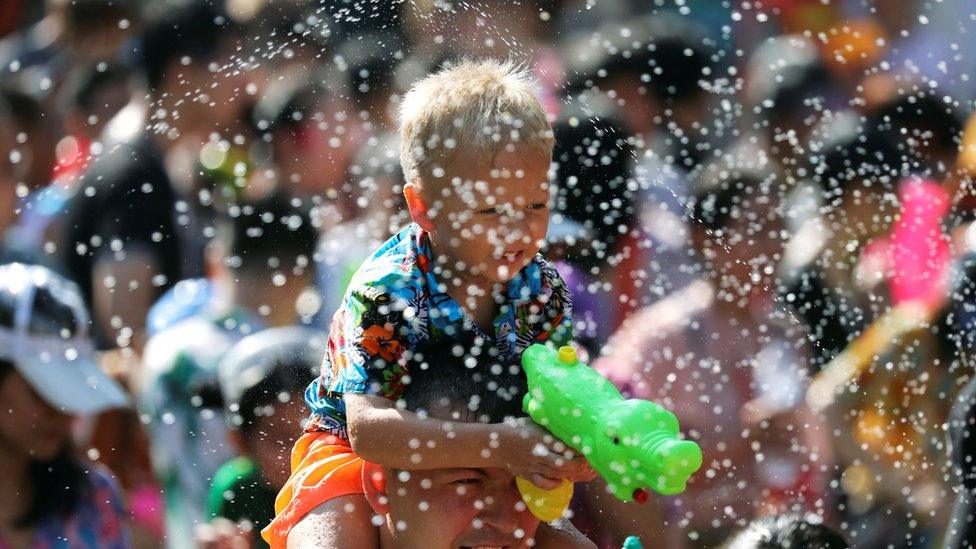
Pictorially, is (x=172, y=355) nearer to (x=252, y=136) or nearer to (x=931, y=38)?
(x=252, y=136)

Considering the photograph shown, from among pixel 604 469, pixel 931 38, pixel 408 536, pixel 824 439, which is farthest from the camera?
pixel 931 38

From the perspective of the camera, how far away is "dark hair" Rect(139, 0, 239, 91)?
437 cm

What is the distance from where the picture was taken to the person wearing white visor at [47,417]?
3.64 meters

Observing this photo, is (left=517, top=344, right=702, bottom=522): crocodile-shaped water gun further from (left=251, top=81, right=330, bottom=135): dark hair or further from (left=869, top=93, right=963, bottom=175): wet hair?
(left=869, top=93, right=963, bottom=175): wet hair

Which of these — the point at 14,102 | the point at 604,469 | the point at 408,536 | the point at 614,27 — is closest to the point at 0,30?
the point at 14,102

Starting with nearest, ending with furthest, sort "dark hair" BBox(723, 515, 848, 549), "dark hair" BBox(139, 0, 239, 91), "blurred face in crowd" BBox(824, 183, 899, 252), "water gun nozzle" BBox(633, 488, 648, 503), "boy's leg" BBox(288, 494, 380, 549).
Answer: "water gun nozzle" BBox(633, 488, 648, 503) < "boy's leg" BBox(288, 494, 380, 549) < "dark hair" BBox(723, 515, 848, 549) < "dark hair" BBox(139, 0, 239, 91) < "blurred face in crowd" BBox(824, 183, 899, 252)

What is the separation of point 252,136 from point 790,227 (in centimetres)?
185

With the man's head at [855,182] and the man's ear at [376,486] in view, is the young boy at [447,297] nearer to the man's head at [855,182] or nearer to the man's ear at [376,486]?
the man's ear at [376,486]

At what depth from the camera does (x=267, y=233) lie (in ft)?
13.5

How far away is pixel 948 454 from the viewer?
4312 millimetres

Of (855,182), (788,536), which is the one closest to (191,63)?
(855,182)

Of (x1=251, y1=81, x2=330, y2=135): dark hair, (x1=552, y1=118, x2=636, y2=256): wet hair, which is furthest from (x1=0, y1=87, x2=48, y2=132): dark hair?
(x1=552, y1=118, x2=636, y2=256): wet hair

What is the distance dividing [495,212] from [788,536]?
4.80 feet

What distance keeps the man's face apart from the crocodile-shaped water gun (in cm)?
20
